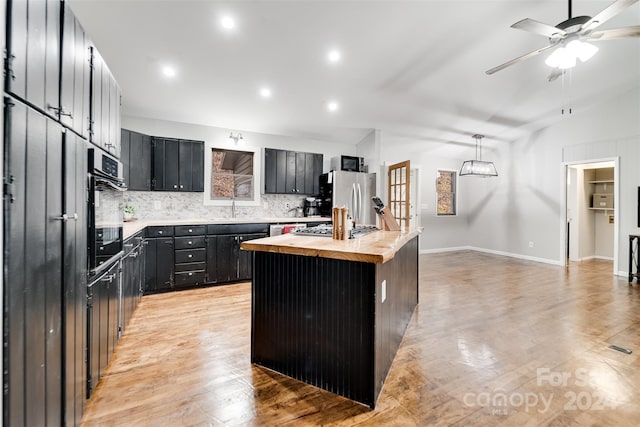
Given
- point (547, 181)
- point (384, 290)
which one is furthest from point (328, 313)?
point (547, 181)

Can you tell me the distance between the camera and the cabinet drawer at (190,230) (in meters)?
3.92

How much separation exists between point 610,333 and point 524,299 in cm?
100

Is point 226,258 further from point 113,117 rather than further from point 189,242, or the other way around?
point 113,117

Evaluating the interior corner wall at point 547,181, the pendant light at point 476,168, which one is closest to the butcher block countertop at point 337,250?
the pendant light at point 476,168

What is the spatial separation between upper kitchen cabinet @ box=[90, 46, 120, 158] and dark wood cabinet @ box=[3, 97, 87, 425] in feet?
1.52

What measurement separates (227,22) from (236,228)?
2.58 meters

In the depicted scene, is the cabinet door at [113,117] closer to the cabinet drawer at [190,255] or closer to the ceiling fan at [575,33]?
the cabinet drawer at [190,255]

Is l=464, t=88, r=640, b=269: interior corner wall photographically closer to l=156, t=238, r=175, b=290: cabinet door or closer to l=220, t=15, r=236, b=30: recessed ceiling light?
l=220, t=15, r=236, b=30: recessed ceiling light

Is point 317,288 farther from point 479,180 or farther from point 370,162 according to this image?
point 479,180

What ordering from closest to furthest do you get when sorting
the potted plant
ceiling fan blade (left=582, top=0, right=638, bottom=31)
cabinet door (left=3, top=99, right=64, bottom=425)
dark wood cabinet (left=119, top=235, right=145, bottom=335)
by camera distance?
cabinet door (left=3, top=99, right=64, bottom=425)
ceiling fan blade (left=582, top=0, right=638, bottom=31)
dark wood cabinet (left=119, top=235, right=145, bottom=335)
the potted plant

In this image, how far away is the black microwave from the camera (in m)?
5.50

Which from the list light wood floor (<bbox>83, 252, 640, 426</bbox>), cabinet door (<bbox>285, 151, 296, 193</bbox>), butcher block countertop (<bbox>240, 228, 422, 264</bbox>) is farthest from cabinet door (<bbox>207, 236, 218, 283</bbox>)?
butcher block countertop (<bbox>240, 228, 422, 264</bbox>)

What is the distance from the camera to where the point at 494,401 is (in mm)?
1729

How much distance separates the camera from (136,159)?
3941mm
